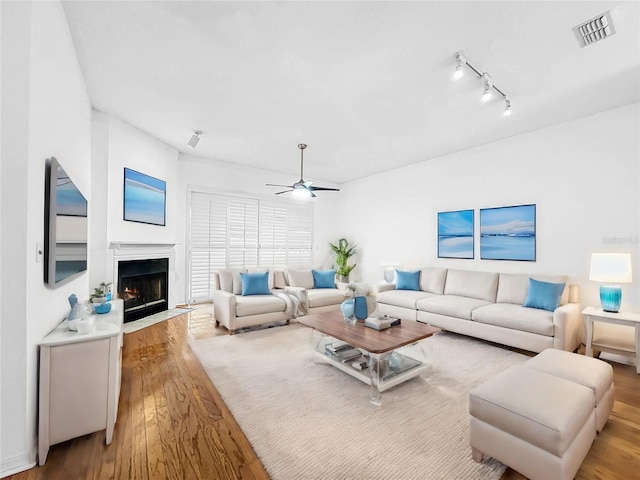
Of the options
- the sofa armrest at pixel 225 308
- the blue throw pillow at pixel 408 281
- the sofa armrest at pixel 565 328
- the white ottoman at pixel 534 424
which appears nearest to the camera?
the white ottoman at pixel 534 424

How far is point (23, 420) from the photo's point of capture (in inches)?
61.6

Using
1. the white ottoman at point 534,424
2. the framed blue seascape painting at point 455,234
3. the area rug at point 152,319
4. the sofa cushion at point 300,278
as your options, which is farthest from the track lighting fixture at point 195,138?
the white ottoman at point 534,424

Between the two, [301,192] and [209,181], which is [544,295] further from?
[209,181]

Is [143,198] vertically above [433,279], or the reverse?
[143,198]

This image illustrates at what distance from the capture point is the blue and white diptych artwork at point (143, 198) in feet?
13.9

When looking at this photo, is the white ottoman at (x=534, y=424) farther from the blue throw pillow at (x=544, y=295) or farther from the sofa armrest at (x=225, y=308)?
the sofa armrest at (x=225, y=308)

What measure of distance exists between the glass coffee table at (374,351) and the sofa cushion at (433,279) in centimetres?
185

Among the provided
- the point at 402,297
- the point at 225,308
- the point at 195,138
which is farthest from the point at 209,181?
the point at 402,297

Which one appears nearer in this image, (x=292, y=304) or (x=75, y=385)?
(x=75, y=385)

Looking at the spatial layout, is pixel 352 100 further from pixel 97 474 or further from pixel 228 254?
pixel 228 254

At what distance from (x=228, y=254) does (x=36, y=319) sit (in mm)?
4381

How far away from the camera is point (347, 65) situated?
262 cm

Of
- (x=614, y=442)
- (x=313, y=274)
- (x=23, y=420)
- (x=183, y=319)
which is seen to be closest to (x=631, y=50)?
(x=614, y=442)

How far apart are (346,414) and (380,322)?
98 cm
